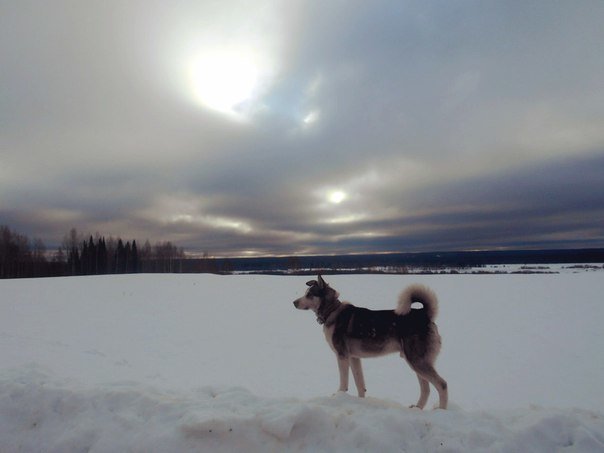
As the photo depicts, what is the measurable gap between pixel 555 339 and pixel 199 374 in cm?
1088

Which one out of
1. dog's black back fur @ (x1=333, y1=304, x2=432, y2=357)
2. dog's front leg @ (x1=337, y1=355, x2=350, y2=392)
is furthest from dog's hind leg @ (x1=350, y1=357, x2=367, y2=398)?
dog's black back fur @ (x1=333, y1=304, x2=432, y2=357)

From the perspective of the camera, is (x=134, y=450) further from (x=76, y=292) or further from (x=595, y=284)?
(x=595, y=284)

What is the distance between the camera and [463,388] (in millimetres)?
8414

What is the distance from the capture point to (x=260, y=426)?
12.5ft

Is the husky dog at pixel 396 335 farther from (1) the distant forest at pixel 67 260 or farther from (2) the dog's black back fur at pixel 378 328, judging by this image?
(1) the distant forest at pixel 67 260

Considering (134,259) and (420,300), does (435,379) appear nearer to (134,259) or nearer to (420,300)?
(420,300)

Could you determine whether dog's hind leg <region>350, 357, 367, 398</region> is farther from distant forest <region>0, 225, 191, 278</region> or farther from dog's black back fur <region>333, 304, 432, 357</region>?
distant forest <region>0, 225, 191, 278</region>

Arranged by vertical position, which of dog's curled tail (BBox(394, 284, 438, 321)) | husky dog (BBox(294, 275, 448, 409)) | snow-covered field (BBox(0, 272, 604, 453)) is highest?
dog's curled tail (BBox(394, 284, 438, 321))

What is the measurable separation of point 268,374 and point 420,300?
5.65 m

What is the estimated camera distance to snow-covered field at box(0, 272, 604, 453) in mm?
3729

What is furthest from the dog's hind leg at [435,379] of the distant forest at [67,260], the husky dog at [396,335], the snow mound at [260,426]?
the distant forest at [67,260]

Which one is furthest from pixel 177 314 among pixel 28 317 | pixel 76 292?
pixel 76 292

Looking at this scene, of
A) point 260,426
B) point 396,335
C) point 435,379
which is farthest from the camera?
point 396,335

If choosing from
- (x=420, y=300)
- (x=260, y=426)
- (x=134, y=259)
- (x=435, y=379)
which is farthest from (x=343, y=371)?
(x=134, y=259)
